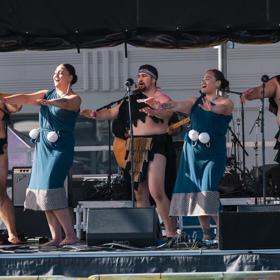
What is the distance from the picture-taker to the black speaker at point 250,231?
23.6ft

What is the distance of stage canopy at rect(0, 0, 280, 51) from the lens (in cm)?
890

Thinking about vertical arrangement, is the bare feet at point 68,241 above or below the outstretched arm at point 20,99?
below

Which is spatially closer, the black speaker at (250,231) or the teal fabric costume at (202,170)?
the black speaker at (250,231)

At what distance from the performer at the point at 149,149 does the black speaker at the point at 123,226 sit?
2.50 feet

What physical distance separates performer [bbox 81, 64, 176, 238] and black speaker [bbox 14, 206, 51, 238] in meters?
0.98

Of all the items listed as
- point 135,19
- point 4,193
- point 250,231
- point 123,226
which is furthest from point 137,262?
point 135,19

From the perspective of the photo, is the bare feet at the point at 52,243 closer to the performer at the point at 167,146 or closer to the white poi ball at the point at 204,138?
the performer at the point at 167,146

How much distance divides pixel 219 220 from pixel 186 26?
2.46m

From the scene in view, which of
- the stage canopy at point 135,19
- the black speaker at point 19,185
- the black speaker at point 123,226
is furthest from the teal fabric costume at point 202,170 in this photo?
the black speaker at point 19,185

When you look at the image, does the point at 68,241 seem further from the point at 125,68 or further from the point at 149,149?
the point at 125,68

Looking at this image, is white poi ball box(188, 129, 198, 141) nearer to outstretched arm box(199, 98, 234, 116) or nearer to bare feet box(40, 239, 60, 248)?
outstretched arm box(199, 98, 234, 116)

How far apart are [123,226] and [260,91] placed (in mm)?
1776

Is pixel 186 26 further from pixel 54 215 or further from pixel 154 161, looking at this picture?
pixel 54 215

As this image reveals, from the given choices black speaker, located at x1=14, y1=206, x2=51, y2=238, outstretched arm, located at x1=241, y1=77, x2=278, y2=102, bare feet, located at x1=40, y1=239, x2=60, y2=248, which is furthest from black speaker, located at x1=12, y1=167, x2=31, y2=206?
outstretched arm, located at x1=241, y1=77, x2=278, y2=102
